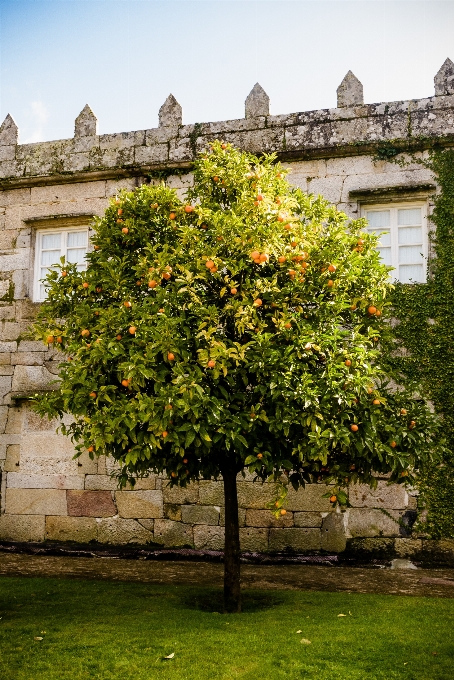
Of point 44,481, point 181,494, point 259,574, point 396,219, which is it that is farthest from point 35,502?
A: point 396,219

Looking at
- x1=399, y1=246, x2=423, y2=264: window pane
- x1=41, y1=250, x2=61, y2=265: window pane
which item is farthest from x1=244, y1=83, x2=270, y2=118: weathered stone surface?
x1=41, y1=250, x2=61, y2=265: window pane

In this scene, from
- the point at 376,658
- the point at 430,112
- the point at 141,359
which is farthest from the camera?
the point at 430,112

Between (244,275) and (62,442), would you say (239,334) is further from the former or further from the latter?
(62,442)

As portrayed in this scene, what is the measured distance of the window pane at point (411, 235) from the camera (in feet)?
31.6

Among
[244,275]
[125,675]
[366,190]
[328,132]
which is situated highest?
[328,132]

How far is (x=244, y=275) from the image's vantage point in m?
6.12

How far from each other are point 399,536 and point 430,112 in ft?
20.3

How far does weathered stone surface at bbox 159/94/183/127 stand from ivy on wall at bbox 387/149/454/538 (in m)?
4.04

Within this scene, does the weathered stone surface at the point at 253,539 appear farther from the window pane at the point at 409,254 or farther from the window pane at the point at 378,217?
the window pane at the point at 378,217

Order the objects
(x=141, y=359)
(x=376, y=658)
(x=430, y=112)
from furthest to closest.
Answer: (x=430, y=112) → (x=141, y=359) → (x=376, y=658)

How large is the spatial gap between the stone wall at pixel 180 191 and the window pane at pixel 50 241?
232 mm

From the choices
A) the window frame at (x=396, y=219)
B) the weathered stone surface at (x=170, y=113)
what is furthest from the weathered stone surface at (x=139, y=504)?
the weathered stone surface at (x=170, y=113)

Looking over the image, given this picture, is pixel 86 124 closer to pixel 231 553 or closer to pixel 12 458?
pixel 12 458

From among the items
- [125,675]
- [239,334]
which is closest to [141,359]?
[239,334]
